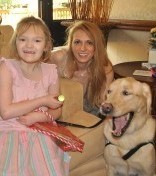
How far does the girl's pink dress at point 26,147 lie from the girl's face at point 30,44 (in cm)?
8

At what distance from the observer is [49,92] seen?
1669 mm

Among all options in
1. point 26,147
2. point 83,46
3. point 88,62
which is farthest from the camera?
point 88,62

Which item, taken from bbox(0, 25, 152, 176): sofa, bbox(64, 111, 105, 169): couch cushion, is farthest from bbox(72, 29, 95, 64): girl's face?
bbox(64, 111, 105, 169): couch cushion

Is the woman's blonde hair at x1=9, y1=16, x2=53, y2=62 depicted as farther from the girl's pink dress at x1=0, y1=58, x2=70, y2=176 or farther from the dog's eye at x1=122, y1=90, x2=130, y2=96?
the dog's eye at x1=122, y1=90, x2=130, y2=96

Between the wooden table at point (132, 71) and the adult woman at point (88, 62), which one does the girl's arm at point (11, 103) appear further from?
the wooden table at point (132, 71)

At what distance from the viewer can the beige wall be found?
369cm

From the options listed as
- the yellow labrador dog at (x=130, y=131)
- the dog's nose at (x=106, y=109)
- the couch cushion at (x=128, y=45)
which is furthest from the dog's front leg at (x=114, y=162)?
the couch cushion at (x=128, y=45)

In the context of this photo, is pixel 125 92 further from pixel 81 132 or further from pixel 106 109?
pixel 81 132

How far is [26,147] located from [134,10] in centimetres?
286

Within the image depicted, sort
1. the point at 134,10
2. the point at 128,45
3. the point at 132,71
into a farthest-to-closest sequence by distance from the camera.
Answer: the point at 128,45 < the point at 134,10 < the point at 132,71

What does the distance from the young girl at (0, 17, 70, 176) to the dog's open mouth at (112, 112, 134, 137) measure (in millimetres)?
321

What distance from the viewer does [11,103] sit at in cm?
145

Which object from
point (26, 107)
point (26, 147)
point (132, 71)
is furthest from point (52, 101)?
point (132, 71)

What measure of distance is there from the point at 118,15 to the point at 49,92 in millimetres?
2602
